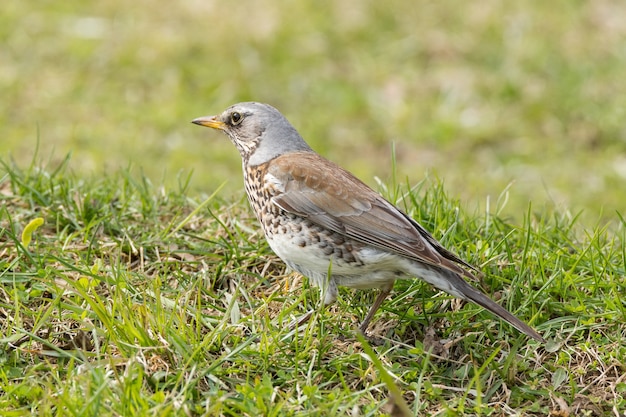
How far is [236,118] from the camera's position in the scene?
560 centimetres

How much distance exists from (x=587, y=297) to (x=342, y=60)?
6338 millimetres

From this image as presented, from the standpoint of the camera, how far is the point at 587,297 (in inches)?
194

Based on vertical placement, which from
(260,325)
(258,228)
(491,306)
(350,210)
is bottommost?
(260,325)

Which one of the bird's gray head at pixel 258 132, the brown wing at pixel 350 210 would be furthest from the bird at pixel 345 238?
the bird's gray head at pixel 258 132

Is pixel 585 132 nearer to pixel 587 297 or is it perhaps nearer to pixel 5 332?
pixel 587 297

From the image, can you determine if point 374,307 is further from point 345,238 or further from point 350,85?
point 350,85

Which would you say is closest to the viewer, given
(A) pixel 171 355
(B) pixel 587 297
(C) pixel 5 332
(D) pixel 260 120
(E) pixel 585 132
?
(A) pixel 171 355

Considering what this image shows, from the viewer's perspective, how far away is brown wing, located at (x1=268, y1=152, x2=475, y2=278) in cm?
461

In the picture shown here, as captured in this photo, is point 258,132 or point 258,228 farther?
point 258,228

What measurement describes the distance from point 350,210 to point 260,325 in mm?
763

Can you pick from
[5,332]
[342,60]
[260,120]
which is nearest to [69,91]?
[342,60]

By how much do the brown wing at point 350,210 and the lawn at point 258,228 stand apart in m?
0.41

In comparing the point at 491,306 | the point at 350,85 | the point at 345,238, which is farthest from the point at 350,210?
the point at 350,85

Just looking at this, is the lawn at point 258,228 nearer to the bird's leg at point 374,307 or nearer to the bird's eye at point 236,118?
the bird's leg at point 374,307
